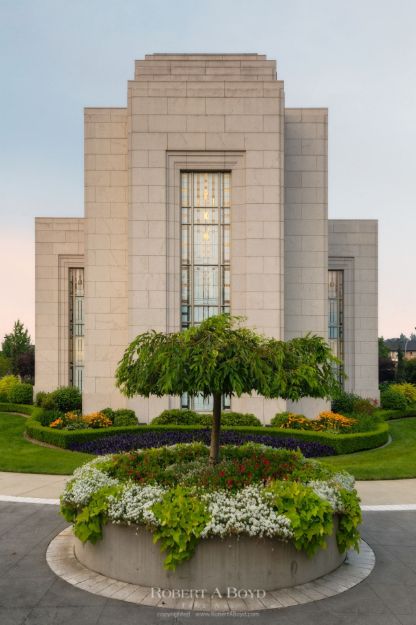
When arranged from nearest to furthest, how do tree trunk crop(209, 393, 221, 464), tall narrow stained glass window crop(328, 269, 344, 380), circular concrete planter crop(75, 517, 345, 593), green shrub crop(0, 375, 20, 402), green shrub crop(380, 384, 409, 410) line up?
circular concrete planter crop(75, 517, 345, 593) → tree trunk crop(209, 393, 221, 464) → green shrub crop(380, 384, 409, 410) → tall narrow stained glass window crop(328, 269, 344, 380) → green shrub crop(0, 375, 20, 402)

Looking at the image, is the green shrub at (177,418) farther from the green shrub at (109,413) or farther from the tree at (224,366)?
the tree at (224,366)

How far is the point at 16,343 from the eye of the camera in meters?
52.9

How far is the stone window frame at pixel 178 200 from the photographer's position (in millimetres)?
22172

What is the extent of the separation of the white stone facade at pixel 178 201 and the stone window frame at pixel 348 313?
6.08m

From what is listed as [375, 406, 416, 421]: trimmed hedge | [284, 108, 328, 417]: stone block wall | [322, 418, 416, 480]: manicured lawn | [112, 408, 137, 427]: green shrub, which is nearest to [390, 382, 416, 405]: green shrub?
[375, 406, 416, 421]: trimmed hedge

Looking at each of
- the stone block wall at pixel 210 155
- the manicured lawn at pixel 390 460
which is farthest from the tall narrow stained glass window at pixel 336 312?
the stone block wall at pixel 210 155

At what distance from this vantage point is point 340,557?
7.10 meters

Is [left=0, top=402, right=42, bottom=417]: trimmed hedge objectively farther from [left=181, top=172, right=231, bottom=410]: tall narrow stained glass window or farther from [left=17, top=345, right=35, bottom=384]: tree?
[left=17, top=345, right=35, bottom=384]: tree

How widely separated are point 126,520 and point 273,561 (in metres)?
2.07

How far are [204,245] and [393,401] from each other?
14876 mm

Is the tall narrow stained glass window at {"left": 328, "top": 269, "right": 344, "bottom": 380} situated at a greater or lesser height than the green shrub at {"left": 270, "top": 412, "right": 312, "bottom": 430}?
greater

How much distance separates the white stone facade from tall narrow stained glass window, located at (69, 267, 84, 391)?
22.0 feet

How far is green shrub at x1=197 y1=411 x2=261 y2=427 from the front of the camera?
20.4m

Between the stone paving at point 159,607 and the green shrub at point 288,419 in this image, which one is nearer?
the stone paving at point 159,607
